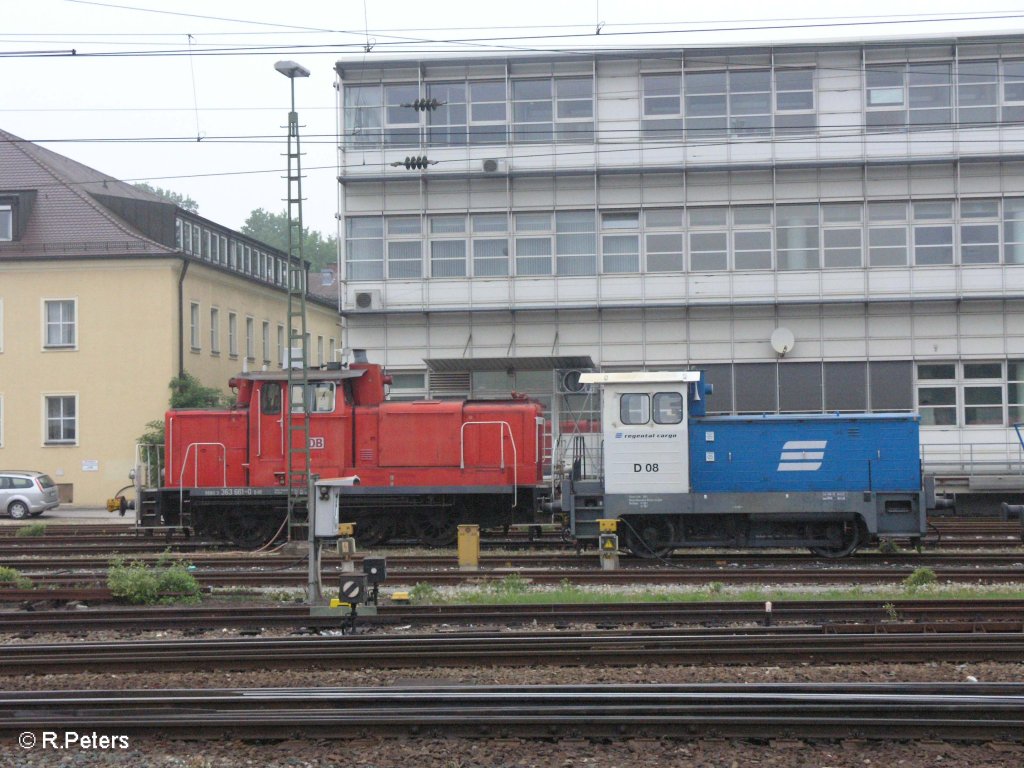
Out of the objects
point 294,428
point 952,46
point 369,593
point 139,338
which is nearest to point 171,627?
point 369,593

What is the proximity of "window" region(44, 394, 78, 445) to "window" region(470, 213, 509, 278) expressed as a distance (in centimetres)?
1489

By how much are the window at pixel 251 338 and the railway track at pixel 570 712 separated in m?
Answer: 36.1

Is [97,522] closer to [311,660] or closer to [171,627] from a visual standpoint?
[171,627]

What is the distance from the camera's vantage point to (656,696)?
8.45 m

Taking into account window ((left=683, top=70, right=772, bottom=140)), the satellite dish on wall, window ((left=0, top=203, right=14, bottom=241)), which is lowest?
the satellite dish on wall

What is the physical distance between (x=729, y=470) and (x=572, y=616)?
20.7ft

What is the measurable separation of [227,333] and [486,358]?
1551 cm

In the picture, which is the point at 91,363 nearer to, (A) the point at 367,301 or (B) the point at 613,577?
(A) the point at 367,301

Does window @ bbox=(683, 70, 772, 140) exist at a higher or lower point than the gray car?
higher

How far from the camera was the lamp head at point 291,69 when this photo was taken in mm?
17125

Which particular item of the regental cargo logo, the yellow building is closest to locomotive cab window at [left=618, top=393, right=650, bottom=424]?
the regental cargo logo

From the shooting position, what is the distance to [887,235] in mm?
30250

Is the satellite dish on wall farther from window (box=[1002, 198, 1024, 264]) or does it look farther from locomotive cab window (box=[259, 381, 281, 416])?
locomotive cab window (box=[259, 381, 281, 416])

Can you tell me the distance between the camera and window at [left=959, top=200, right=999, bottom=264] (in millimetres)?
29922
